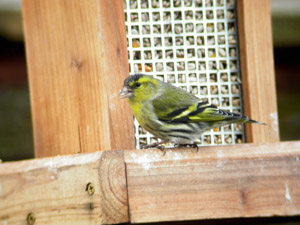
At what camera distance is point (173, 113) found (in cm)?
333

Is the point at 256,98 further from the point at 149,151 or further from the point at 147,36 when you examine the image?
the point at 149,151

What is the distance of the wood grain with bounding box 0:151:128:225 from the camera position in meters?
2.46

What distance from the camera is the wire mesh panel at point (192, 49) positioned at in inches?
129

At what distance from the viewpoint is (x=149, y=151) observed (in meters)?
2.62

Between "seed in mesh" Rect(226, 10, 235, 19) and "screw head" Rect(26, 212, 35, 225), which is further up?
"seed in mesh" Rect(226, 10, 235, 19)

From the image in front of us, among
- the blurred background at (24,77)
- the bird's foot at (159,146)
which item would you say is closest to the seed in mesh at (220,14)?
the bird's foot at (159,146)

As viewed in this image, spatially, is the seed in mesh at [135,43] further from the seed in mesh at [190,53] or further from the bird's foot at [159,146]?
the bird's foot at [159,146]

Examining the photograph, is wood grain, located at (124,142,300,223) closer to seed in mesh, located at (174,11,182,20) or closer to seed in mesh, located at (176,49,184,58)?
seed in mesh, located at (176,49,184,58)

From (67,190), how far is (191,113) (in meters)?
1.01

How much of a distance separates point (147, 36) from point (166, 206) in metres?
1.11

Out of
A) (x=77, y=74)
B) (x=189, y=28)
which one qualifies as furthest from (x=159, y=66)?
(x=77, y=74)

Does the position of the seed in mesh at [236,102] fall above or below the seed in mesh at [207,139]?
above

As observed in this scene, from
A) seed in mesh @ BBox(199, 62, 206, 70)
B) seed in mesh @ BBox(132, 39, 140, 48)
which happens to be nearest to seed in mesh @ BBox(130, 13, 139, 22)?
seed in mesh @ BBox(132, 39, 140, 48)

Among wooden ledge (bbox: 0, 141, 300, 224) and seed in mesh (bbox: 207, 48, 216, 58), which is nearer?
wooden ledge (bbox: 0, 141, 300, 224)
